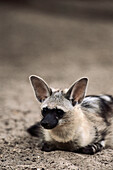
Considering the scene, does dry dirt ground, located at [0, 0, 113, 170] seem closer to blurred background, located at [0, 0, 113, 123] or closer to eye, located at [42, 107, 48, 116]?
blurred background, located at [0, 0, 113, 123]

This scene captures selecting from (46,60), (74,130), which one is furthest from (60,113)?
(46,60)

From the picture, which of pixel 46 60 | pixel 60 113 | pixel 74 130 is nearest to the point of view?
pixel 60 113

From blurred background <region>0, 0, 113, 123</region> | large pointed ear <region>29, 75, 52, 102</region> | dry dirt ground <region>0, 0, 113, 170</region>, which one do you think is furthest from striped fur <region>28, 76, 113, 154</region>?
blurred background <region>0, 0, 113, 123</region>

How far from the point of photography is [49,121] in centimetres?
358

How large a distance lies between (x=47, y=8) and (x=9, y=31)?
8.40 feet

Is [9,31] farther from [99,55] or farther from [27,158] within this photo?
[27,158]

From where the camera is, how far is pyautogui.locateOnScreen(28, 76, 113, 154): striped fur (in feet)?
12.2

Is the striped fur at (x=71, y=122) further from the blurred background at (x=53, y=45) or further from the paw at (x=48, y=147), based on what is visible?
the blurred background at (x=53, y=45)

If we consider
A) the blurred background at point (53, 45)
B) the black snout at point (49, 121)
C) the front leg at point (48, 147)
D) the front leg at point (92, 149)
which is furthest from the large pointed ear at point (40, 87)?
the blurred background at point (53, 45)

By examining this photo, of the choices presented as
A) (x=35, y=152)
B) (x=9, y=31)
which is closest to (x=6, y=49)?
(x=9, y=31)

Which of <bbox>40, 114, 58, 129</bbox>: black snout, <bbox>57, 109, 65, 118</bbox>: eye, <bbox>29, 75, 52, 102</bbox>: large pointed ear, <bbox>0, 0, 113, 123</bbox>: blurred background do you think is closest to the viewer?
<bbox>40, 114, 58, 129</bbox>: black snout

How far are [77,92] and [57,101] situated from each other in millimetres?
261

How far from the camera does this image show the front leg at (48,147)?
3998 millimetres

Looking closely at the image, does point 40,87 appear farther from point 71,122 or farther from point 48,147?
→ point 48,147
